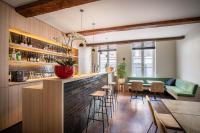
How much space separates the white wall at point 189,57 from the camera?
4.60m

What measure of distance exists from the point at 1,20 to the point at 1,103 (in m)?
1.80

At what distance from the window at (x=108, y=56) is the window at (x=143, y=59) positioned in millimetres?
1280

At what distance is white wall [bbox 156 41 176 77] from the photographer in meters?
7.09

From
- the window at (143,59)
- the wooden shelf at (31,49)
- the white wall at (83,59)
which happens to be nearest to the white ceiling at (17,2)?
the wooden shelf at (31,49)

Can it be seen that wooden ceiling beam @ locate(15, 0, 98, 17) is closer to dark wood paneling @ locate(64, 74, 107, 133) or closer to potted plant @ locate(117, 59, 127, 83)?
dark wood paneling @ locate(64, 74, 107, 133)

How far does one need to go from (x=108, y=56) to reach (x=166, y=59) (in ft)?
11.7

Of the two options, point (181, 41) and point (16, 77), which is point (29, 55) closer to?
point (16, 77)

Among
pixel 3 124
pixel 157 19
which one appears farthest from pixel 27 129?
pixel 157 19

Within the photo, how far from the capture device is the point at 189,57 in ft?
17.4

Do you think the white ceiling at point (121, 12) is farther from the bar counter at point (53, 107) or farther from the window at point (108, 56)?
the window at point (108, 56)

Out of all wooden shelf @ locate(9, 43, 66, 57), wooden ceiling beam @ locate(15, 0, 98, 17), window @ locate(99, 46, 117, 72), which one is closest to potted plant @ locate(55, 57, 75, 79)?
wooden ceiling beam @ locate(15, 0, 98, 17)

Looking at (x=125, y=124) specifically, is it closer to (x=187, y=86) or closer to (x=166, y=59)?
(x=187, y=86)

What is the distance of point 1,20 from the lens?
270 cm

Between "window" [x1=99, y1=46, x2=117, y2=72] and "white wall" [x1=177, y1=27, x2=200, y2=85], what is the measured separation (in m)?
3.70
